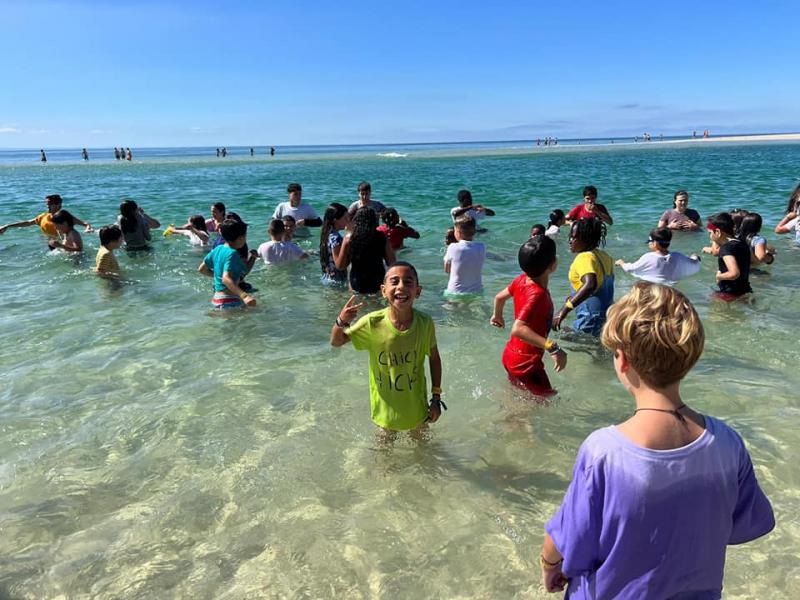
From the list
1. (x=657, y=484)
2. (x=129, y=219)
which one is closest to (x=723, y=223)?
(x=657, y=484)

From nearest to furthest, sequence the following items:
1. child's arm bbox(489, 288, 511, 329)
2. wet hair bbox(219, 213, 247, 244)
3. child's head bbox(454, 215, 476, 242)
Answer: child's arm bbox(489, 288, 511, 329)
wet hair bbox(219, 213, 247, 244)
child's head bbox(454, 215, 476, 242)

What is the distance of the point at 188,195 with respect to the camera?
999 inches

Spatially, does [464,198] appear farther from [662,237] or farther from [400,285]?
[400,285]

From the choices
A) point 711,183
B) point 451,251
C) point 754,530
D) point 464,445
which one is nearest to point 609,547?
point 754,530

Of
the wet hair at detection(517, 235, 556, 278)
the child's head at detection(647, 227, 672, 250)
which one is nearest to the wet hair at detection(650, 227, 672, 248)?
the child's head at detection(647, 227, 672, 250)

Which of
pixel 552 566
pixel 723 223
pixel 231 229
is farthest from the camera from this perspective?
pixel 723 223

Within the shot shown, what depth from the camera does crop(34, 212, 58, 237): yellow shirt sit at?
463 inches

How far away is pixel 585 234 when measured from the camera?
5207 millimetres

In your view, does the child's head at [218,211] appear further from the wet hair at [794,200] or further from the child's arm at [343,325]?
the wet hair at [794,200]

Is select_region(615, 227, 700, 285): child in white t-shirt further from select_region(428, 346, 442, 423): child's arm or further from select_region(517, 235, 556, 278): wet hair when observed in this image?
select_region(428, 346, 442, 423): child's arm

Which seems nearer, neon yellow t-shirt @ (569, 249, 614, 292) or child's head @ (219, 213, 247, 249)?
neon yellow t-shirt @ (569, 249, 614, 292)

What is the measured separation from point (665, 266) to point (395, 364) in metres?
5.18

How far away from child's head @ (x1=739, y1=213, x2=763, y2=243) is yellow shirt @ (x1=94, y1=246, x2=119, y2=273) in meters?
10.5

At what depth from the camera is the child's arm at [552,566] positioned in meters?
1.97
